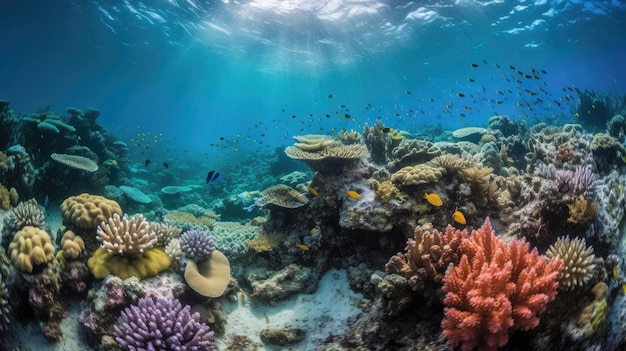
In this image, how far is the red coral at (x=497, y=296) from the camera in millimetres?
3119

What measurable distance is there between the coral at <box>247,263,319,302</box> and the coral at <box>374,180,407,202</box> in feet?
7.25

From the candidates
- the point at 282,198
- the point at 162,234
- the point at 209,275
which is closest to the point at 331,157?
the point at 282,198

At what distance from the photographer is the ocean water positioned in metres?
4.98

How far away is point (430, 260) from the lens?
4.31 meters

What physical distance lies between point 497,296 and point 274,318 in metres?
4.22

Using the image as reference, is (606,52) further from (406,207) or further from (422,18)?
(406,207)

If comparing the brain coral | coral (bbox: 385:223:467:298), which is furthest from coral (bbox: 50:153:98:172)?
coral (bbox: 385:223:467:298)

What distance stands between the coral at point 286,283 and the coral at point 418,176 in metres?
2.71

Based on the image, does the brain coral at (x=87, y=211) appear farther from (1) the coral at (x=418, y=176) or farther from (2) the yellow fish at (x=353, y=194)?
(1) the coral at (x=418, y=176)

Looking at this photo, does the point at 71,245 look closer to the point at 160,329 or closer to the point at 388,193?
the point at 160,329

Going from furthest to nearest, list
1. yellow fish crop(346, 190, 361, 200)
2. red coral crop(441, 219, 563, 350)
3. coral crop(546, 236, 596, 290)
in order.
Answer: yellow fish crop(346, 190, 361, 200) < coral crop(546, 236, 596, 290) < red coral crop(441, 219, 563, 350)

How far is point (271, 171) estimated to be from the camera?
2177 centimetres

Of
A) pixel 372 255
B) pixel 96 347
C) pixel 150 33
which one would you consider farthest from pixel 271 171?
pixel 150 33

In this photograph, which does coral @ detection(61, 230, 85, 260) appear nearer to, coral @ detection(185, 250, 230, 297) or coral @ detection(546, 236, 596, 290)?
coral @ detection(185, 250, 230, 297)
